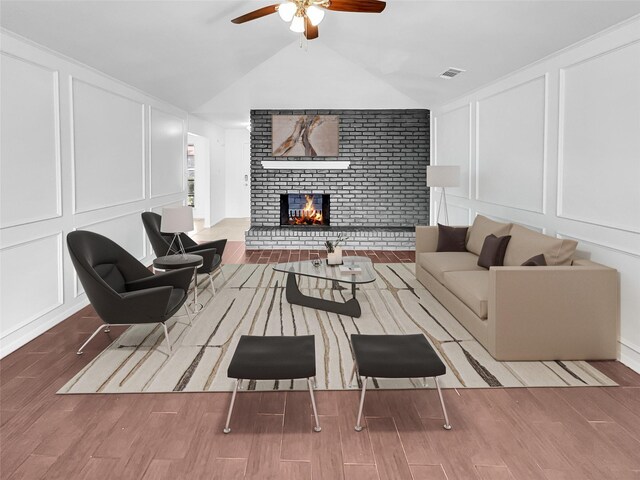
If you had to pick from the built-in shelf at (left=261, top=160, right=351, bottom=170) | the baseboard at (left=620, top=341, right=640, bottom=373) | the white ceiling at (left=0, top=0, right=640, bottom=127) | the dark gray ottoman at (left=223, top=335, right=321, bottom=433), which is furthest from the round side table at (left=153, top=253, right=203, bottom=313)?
the built-in shelf at (left=261, top=160, right=351, bottom=170)

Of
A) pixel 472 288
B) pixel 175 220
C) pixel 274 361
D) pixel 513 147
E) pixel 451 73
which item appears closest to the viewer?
pixel 274 361

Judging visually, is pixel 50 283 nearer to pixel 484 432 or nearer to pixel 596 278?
pixel 484 432

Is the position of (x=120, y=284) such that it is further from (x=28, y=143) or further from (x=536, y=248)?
(x=536, y=248)

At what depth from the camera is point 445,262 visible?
18.1ft

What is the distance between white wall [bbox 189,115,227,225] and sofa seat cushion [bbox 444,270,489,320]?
301 inches

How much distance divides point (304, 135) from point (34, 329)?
6254 millimetres

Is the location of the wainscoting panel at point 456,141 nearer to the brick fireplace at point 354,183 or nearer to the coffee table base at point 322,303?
the brick fireplace at point 354,183

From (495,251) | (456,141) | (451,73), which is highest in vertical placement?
(451,73)

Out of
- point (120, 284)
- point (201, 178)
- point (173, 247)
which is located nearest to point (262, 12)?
point (120, 284)

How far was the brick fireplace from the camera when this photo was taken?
31.6 ft

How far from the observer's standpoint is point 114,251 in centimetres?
452

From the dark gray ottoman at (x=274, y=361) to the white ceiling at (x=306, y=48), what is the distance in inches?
114

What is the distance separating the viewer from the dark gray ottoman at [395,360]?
2.86 m

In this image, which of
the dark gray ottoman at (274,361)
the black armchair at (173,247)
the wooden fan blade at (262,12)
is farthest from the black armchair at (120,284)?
the wooden fan blade at (262,12)
